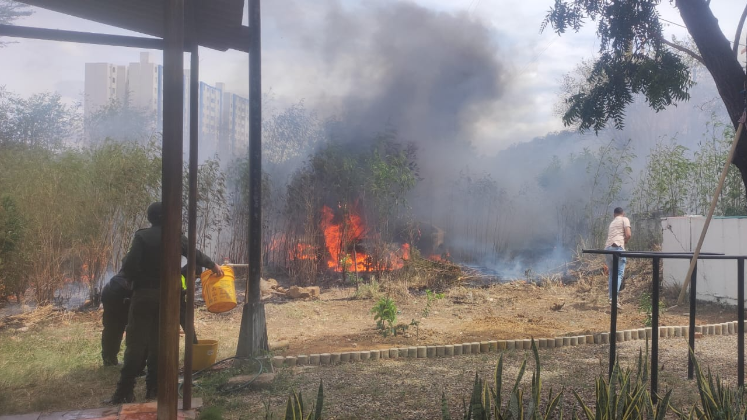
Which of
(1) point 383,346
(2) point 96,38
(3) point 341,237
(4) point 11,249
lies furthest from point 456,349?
(4) point 11,249

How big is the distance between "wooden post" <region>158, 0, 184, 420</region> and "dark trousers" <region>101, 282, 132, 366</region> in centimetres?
298

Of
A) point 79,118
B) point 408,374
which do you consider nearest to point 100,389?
point 408,374

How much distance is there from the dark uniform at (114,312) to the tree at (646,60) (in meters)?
5.18

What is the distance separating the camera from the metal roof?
12.4 ft

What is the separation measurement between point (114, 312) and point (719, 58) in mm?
6274

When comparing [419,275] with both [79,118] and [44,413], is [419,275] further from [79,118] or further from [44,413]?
[79,118]

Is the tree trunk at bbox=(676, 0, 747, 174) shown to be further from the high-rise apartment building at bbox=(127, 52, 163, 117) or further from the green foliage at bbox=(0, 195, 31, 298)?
the high-rise apartment building at bbox=(127, 52, 163, 117)

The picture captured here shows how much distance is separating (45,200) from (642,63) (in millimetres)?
8534

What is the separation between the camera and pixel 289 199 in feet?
41.0

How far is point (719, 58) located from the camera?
16.4 ft

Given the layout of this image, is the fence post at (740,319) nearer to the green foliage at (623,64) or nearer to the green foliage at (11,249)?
the green foliage at (623,64)

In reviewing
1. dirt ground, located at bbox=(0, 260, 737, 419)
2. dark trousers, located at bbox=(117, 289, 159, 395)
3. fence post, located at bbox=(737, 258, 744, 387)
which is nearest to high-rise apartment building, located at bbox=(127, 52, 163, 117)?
dirt ground, located at bbox=(0, 260, 737, 419)

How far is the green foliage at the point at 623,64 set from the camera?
5.84 meters

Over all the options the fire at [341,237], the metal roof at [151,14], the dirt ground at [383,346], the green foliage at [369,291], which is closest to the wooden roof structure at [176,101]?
the metal roof at [151,14]
